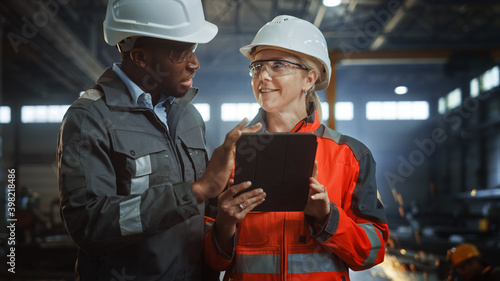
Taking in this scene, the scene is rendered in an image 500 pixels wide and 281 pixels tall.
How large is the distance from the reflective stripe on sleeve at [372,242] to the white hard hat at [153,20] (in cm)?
102

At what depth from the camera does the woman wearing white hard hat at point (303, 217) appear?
1.53m

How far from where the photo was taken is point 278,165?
1.36 metres

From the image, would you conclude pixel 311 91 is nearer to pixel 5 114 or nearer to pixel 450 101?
pixel 5 114

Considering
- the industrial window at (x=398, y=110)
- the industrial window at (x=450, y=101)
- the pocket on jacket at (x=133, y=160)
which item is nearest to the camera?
the pocket on jacket at (x=133, y=160)

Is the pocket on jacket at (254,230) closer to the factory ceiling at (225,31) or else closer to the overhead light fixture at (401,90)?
the factory ceiling at (225,31)

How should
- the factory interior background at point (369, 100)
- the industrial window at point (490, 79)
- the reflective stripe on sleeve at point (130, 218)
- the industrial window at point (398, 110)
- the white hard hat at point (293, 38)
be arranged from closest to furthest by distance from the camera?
the reflective stripe on sleeve at point (130, 218)
the white hard hat at point (293, 38)
the factory interior background at point (369, 100)
the industrial window at point (490, 79)
the industrial window at point (398, 110)

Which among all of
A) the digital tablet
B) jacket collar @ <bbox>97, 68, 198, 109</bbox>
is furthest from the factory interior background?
the digital tablet

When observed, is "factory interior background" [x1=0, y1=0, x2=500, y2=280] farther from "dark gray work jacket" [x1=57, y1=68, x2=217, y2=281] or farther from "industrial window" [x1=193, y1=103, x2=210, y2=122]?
"dark gray work jacket" [x1=57, y1=68, x2=217, y2=281]

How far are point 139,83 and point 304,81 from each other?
767 mm

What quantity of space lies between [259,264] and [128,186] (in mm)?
623

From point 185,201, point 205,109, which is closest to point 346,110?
point 205,109

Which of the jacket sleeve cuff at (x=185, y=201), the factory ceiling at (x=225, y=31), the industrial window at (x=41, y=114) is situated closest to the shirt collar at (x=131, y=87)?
the jacket sleeve cuff at (x=185, y=201)

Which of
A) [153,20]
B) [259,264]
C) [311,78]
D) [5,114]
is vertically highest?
[5,114]

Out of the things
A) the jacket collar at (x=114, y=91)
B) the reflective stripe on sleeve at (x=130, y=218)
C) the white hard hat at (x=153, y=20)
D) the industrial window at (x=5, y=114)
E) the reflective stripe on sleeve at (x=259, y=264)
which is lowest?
the reflective stripe on sleeve at (x=259, y=264)
